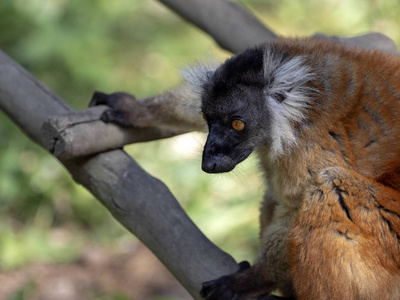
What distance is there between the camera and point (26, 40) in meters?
9.59

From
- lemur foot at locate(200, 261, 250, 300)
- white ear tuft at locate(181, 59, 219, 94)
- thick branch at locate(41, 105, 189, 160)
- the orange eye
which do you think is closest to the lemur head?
the orange eye

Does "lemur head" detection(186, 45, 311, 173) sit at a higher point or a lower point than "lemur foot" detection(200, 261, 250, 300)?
higher

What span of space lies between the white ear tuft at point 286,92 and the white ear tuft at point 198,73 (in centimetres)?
59

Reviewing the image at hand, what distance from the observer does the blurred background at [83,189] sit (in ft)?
25.2

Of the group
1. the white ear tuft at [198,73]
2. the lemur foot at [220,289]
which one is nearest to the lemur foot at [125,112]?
the white ear tuft at [198,73]

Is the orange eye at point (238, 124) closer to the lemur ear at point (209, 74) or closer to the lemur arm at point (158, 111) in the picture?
the lemur ear at point (209, 74)

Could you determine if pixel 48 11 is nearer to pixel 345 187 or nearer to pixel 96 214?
pixel 96 214

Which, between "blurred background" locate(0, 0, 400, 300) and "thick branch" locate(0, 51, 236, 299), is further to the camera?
"blurred background" locate(0, 0, 400, 300)

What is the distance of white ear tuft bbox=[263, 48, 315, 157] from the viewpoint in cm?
410

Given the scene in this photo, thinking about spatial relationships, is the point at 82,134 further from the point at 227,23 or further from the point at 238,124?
the point at 227,23

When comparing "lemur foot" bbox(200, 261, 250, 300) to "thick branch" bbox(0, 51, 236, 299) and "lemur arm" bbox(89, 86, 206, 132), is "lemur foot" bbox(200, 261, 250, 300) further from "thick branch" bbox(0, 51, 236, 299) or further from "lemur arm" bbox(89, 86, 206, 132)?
"lemur arm" bbox(89, 86, 206, 132)

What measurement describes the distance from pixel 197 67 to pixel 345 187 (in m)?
1.62

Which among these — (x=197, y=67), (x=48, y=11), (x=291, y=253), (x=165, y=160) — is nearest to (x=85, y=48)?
(x=48, y=11)

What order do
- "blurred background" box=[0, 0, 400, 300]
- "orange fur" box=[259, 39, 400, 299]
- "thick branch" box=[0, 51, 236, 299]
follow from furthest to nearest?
1. "blurred background" box=[0, 0, 400, 300]
2. "thick branch" box=[0, 51, 236, 299]
3. "orange fur" box=[259, 39, 400, 299]
